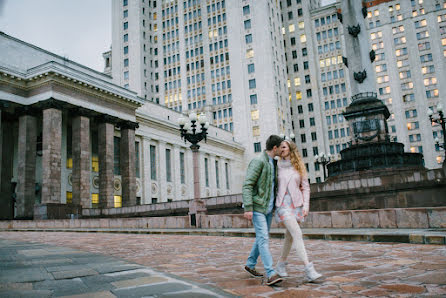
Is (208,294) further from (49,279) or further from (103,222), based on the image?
(103,222)

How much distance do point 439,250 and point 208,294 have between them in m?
4.75

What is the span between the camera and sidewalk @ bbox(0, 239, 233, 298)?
12.4ft

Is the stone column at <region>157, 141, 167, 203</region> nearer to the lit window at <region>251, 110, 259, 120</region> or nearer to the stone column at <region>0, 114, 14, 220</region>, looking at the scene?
the stone column at <region>0, 114, 14, 220</region>

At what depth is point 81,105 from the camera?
3319 cm

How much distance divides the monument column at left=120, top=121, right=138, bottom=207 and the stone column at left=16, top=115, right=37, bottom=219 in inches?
336

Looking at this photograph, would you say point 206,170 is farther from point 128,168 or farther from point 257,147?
point 128,168

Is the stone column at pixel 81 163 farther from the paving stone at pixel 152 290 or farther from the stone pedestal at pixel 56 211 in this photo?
the paving stone at pixel 152 290

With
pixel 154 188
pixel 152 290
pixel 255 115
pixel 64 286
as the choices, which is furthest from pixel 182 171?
pixel 152 290

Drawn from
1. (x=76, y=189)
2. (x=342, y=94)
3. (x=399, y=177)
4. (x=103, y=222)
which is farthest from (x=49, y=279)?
(x=342, y=94)

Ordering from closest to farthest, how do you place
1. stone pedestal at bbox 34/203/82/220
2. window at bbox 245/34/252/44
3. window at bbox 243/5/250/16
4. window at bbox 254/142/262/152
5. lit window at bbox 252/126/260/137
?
stone pedestal at bbox 34/203/82/220 → window at bbox 254/142/262/152 → lit window at bbox 252/126/260/137 → window at bbox 245/34/252/44 → window at bbox 243/5/250/16

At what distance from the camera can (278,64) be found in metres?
63.5

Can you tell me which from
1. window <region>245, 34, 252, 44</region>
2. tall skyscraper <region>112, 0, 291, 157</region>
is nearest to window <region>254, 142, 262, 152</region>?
tall skyscraper <region>112, 0, 291, 157</region>

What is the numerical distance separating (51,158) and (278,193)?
1147 inches

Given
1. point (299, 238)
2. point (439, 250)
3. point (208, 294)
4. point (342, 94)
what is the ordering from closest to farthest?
point (208, 294)
point (299, 238)
point (439, 250)
point (342, 94)
